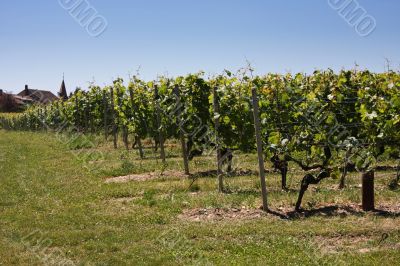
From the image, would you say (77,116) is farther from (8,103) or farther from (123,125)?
(8,103)

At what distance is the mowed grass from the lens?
237 inches

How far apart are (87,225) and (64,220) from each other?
0.56 m

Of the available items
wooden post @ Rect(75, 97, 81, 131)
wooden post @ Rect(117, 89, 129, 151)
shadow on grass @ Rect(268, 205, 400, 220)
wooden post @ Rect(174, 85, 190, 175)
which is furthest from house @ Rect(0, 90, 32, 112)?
shadow on grass @ Rect(268, 205, 400, 220)

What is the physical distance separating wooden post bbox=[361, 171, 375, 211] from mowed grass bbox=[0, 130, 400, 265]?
0.96 feet

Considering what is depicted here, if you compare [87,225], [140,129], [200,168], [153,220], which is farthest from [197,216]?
[140,129]

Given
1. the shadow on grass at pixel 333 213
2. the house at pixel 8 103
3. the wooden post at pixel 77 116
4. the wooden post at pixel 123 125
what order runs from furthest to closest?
the house at pixel 8 103, the wooden post at pixel 77 116, the wooden post at pixel 123 125, the shadow on grass at pixel 333 213

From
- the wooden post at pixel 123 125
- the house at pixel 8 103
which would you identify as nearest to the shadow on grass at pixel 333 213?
the wooden post at pixel 123 125

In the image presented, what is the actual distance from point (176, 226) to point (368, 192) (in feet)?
10.5

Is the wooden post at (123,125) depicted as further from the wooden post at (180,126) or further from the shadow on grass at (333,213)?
the shadow on grass at (333,213)

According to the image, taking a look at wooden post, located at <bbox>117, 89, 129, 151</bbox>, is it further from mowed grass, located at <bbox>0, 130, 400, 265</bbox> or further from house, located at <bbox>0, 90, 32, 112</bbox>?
house, located at <bbox>0, 90, 32, 112</bbox>

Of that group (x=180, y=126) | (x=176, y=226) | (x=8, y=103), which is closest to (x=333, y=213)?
(x=176, y=226)

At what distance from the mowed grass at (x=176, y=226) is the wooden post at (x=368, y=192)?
291mm

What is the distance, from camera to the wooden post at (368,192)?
7.79 meters

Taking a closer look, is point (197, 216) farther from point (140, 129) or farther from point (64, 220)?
point (140, 129)
